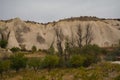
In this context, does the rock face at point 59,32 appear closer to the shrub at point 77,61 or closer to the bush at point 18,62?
the bush at point 18,62

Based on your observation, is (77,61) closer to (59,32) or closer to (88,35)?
(88,35)

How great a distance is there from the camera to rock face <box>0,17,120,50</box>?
107562mm

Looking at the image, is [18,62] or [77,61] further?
[18,62]

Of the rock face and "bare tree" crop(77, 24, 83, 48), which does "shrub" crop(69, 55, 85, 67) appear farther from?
the rock face

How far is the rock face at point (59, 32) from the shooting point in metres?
108

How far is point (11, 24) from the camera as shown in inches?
4318

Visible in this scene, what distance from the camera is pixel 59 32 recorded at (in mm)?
110438

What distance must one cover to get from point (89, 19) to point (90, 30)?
23.5 ft

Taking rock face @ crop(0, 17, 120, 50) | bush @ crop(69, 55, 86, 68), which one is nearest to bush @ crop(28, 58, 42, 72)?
bush @ crop(69, 55, 86, 68)

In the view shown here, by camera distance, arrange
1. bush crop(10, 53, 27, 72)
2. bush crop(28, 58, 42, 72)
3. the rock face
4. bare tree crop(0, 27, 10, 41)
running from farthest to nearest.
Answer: the rock face, bare tree crop(0, 27, 10, 41), bush crop(28, 58, 42, 72), bush crop(10, 53, 27, 72)

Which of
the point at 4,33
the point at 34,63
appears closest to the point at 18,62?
the point at 34,63

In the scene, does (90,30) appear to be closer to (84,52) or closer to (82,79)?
(84,52)

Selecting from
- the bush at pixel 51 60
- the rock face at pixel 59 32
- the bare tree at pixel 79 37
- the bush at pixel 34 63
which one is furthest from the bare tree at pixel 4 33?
the bush at pixel 51 60

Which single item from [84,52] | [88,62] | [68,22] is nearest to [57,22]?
[68,22]
